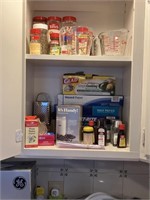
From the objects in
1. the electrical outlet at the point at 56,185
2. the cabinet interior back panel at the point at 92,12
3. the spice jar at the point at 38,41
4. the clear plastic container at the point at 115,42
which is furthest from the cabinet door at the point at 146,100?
the electrical outlet at the point at 56,185

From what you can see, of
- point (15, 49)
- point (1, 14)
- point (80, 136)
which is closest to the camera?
point (1, 14)

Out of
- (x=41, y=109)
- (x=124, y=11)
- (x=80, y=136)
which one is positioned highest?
(x=124, y=11)

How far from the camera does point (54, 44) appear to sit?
1.08 metres

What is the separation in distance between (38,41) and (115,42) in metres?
0.36

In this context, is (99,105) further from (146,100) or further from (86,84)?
(146,100)

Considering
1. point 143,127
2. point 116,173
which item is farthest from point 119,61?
point 116,173

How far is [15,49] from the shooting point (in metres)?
0.93

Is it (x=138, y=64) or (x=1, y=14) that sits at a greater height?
(x=1, y=14)

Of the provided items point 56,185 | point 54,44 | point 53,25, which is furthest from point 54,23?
point 56,185

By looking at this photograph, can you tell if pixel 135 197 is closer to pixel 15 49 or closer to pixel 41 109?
pixel 41 109

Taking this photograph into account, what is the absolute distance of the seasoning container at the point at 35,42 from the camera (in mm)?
1064

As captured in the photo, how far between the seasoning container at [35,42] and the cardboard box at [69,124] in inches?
11.8

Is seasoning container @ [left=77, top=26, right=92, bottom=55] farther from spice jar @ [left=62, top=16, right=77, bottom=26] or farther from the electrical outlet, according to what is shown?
the electrical outlet

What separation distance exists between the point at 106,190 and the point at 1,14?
110 centimetres
